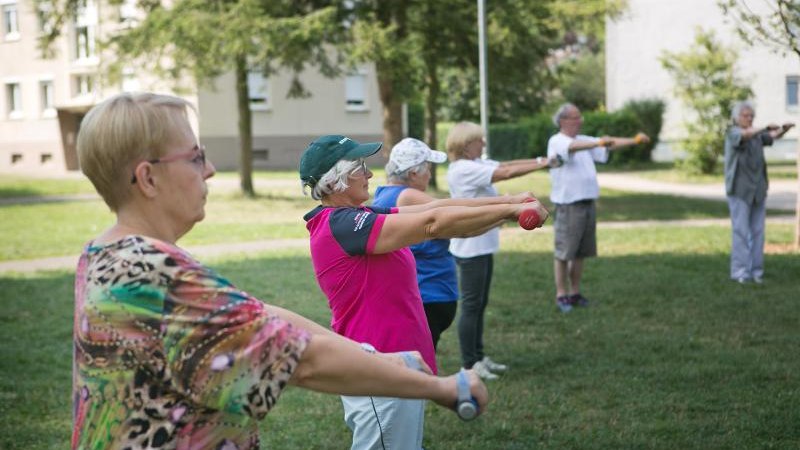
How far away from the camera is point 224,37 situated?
21.1 m

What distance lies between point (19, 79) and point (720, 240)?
42.1 m

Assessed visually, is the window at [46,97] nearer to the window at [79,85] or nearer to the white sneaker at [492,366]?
the window at [79,85]

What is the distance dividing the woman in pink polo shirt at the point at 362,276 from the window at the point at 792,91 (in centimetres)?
4191

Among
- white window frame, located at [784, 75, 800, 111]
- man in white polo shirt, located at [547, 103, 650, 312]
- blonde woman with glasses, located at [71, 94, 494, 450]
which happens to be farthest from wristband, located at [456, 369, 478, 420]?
white window frame, located at [784, 75, 800, 111]

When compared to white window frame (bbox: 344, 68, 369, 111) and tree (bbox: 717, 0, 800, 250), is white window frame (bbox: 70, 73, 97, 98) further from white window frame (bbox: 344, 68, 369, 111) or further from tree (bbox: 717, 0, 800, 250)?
tree (bbox: 717, 0, 800, 250)

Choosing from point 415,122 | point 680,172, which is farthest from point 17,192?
point 415,122

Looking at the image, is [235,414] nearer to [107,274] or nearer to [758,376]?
[107,274]

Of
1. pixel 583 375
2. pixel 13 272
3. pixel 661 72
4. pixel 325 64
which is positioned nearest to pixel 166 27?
pixel 325 64

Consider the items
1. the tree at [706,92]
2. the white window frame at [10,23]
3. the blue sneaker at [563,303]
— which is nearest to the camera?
the blue sneaker at [563,303]

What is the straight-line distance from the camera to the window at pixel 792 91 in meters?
42.6

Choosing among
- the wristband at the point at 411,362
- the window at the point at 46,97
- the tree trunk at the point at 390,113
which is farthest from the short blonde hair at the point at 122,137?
the window at the point at 46,97

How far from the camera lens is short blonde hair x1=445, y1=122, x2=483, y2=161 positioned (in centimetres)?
773

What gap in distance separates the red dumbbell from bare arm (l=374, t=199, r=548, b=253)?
0.02 meters

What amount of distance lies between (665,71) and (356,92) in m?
14.4
